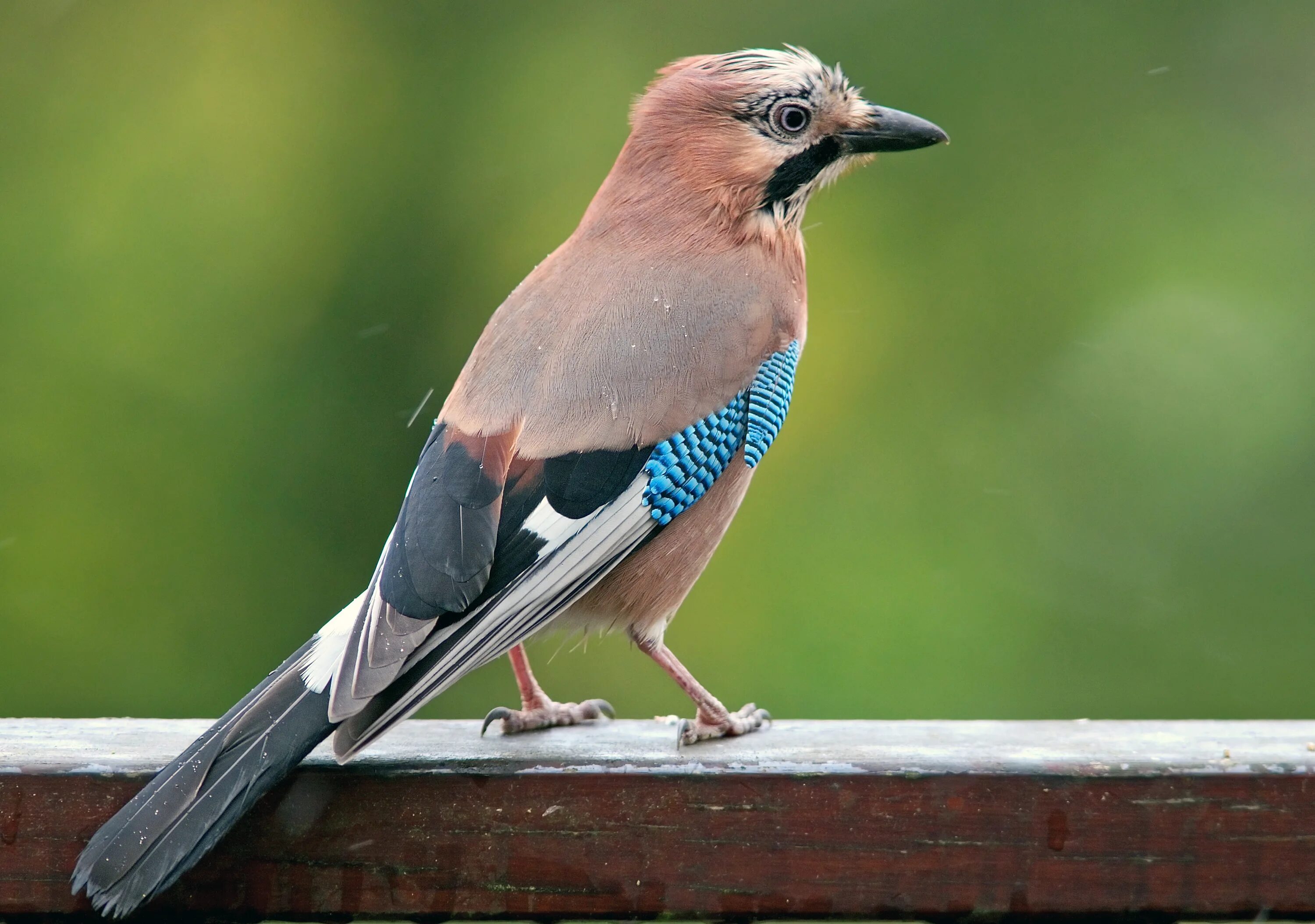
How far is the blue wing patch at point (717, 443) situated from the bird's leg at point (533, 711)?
0.31 meters

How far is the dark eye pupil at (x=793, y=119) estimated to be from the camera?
109 inches

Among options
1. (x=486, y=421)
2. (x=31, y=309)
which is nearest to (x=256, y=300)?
(x=31, y=309)

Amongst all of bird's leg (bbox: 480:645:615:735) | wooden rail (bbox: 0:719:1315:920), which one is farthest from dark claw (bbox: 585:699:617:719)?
wooden rail (bbox: 0:719:1315:920)

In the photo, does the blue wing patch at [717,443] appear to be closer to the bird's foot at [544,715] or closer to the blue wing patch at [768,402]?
the blue wing patch at [768,402]

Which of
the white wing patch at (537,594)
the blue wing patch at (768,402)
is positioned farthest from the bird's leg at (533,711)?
the blue wing patch at (768,402)

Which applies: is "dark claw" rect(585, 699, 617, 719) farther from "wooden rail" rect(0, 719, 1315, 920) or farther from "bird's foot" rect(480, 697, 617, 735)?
"wooden rail" rect(0, 719, 1315, 920)

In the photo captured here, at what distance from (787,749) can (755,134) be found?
48.2 inches

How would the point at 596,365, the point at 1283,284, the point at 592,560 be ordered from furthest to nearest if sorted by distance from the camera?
1. the point at 1283,284
2. the point at 596,365
3. the point at 592,560

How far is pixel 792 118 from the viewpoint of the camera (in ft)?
9.09

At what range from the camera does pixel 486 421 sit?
86.7 inches

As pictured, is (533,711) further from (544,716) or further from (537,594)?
(537,594)

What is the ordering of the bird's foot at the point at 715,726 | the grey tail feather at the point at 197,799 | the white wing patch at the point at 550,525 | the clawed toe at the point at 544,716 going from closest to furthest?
1. the grey tail feather at the point at 197,799
2. the white wing patch at the point at 550,525
3. the bird's foot at the point at 715,726
4. the clawed toe at the point at 544,716

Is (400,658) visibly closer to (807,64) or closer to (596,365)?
(596,365)

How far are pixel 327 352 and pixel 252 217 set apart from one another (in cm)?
52
